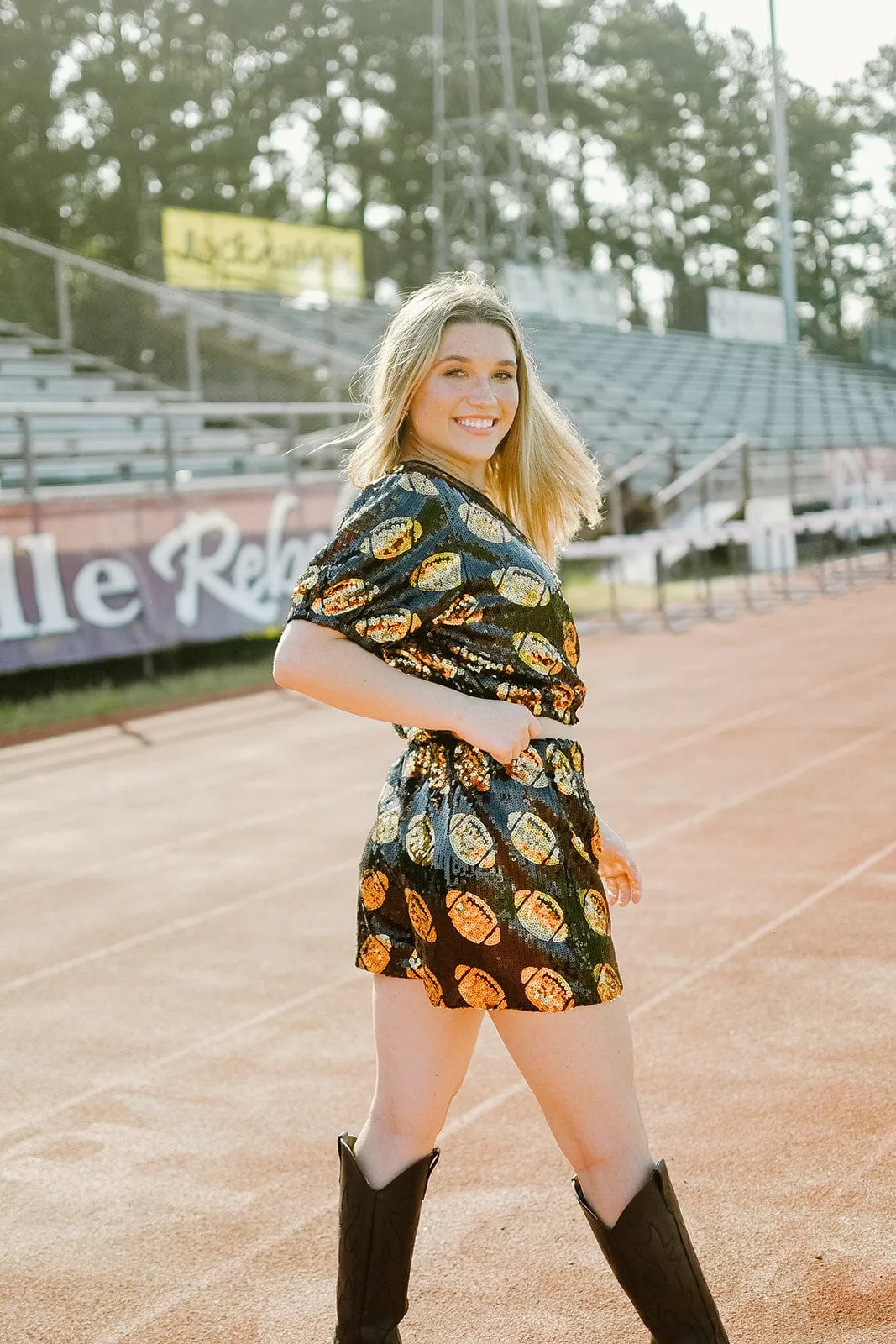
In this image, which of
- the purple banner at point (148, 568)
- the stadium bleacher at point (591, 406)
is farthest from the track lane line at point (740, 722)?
the purple banner at point (148, 568)

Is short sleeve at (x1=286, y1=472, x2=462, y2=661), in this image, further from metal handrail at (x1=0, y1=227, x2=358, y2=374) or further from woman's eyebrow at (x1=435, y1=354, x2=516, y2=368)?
metal handrail at (x1=0, y1=227, x2=358, y2=374)

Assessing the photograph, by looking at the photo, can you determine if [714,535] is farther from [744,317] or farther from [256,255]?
[744,317]

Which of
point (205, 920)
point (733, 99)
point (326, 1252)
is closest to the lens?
point (326, 1252)

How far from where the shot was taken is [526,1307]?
309 cm

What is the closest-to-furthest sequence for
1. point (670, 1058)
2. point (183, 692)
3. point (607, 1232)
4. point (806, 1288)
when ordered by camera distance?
point (607, 1232) < point (806, 1288) < point (670, 1058) < point (183, 692)

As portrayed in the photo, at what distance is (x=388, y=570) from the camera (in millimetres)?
2479

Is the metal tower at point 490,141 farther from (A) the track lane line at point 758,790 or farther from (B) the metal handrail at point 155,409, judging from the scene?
(A) the track lane line at point 758,790

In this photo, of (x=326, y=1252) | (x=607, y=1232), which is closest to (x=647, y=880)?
(x=326, y=1252)

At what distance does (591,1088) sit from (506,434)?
1.11 m

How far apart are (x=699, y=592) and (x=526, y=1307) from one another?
16.7 m

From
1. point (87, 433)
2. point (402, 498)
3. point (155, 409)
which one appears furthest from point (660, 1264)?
point (87, 433)

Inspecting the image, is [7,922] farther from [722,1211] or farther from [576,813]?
Result: [576,813]

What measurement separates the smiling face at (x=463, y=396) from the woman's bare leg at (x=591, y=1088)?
0.90m

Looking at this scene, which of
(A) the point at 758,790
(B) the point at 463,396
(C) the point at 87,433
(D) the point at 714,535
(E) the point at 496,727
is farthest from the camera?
(D) the point at 714,535
